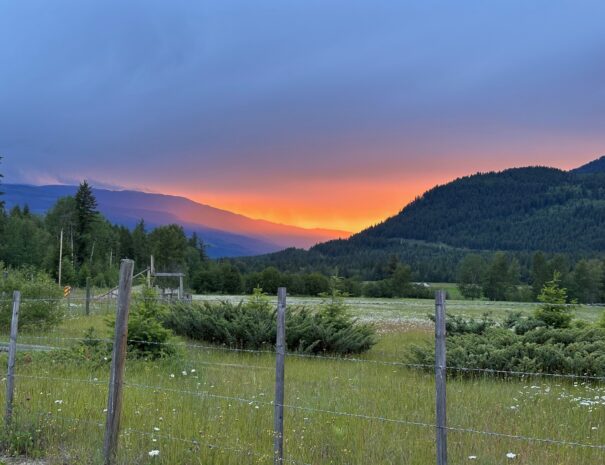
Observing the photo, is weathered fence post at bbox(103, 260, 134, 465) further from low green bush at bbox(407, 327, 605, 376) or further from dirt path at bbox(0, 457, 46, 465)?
low green bush at bbox(407, 327, 605, 376)

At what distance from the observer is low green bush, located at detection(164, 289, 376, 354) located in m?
14.3

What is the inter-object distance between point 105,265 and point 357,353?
87.6 m

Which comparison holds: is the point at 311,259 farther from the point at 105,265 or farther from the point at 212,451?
the point at 212,451

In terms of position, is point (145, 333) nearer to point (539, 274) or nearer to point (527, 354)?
point (527, 354)

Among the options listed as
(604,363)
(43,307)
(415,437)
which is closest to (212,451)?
(415,437)

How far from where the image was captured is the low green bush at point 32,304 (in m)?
18.1

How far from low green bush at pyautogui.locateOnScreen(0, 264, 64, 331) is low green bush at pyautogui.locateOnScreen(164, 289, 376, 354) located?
420 centimetres

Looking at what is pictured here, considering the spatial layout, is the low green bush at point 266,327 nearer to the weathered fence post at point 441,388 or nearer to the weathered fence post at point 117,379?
the weathered fence post at point 117,379

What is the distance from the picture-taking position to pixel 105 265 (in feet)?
313

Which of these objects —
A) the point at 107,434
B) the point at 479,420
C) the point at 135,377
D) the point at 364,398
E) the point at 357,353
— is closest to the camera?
the point at 107,434

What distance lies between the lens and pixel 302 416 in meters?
7.34

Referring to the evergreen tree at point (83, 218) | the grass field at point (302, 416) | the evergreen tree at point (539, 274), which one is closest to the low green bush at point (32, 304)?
the grass field at point (302, 416)

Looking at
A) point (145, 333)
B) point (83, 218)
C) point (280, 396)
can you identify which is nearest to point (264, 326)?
point (145, 333)

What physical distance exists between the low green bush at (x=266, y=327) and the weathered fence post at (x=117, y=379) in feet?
26.3
